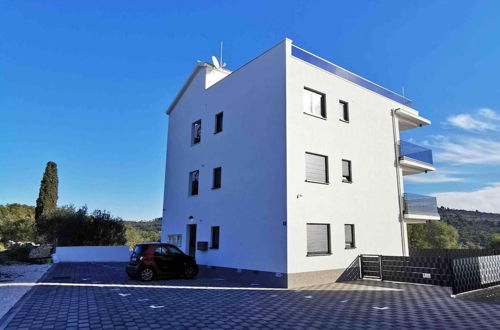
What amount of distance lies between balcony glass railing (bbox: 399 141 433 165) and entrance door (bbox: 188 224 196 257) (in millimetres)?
12319

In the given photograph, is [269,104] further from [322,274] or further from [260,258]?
[322,274]

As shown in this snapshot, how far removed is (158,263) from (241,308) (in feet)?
20.2

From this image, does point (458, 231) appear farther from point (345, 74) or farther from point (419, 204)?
point (345, 74)

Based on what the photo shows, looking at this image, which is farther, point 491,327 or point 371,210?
point 371,210

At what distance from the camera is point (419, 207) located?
17.6 metres

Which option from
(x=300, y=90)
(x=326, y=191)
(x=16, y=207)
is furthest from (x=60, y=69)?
(x=16, y=207)

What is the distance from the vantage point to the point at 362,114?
1614cm

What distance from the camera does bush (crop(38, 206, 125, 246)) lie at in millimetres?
26188

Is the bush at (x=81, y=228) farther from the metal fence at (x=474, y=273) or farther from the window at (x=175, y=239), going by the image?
the metal fence at (x=474, y=273)

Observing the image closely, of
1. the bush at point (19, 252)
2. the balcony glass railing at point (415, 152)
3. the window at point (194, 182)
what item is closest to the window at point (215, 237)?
the window at point (194, 182)

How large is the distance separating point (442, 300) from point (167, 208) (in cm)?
1531

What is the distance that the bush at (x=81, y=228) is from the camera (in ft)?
85.9

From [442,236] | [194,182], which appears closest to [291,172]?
[194,182]

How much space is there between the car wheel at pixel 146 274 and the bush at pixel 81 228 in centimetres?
1666
